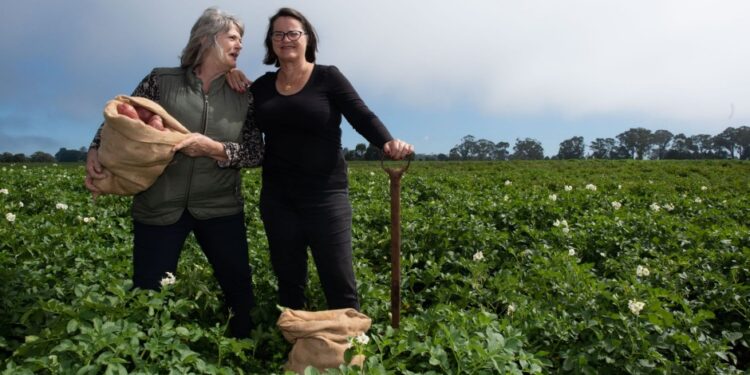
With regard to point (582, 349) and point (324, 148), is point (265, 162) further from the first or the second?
point (582, 349)

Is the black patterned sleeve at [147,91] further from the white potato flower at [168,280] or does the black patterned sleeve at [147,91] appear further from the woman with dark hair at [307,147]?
the white potato flower at [168,280]

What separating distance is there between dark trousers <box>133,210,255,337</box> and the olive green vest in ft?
0.20

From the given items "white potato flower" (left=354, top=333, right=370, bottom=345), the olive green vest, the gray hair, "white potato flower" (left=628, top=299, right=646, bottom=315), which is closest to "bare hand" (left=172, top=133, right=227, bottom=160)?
the olive green vest

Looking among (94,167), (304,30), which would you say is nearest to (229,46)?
(304,30)

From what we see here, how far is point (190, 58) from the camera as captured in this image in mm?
2980

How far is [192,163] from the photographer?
9.71 feet

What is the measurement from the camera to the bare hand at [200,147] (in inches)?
109

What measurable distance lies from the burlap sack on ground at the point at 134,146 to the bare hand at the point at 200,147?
0.12ft

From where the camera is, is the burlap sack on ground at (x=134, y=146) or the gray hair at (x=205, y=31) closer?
the burlap sack on ground at (x=134, y=146)

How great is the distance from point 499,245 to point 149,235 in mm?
3459

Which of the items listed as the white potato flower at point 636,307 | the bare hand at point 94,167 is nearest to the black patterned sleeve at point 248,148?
the bare hand at point 94,167

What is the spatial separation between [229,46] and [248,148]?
0.56 metres

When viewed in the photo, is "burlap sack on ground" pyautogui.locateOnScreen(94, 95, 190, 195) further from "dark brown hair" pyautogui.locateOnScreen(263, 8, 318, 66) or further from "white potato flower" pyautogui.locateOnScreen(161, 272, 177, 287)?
"dark brown hair" pyautogui.locateOnScreen(263, 8, 318, 66)

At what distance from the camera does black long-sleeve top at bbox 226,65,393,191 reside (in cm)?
293
